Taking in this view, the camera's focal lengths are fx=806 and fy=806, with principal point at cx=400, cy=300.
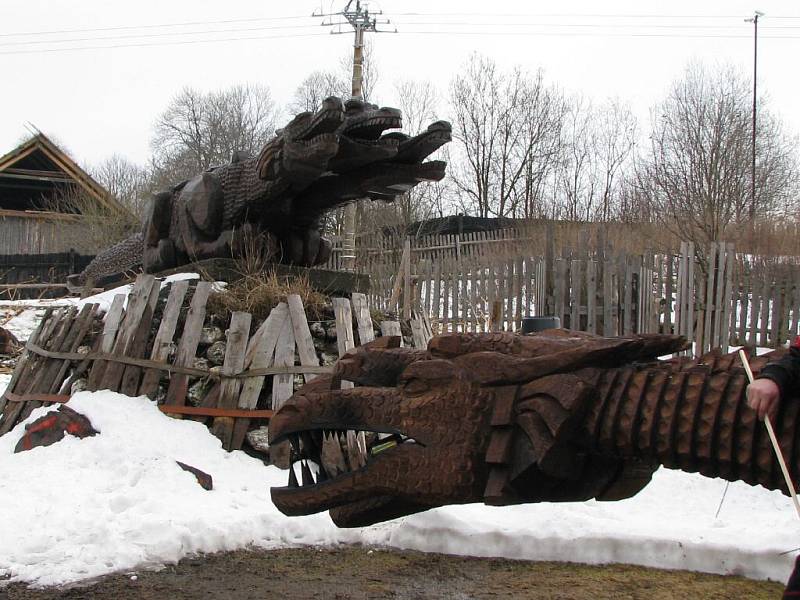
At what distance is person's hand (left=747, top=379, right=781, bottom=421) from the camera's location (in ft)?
5.91

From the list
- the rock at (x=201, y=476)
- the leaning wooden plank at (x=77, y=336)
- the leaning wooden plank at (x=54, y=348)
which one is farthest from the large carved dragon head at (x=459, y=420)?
the leaning wooden plank at (x=54, y=348)

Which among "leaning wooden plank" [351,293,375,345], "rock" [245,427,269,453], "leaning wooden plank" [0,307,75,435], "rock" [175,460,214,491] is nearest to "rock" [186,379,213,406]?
"rock" [245,427,269,453]

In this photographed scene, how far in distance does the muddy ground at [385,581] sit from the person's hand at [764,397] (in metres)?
2.64

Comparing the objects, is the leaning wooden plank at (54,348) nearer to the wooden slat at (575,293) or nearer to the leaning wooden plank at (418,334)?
the leaning wooden plank at (418,334)

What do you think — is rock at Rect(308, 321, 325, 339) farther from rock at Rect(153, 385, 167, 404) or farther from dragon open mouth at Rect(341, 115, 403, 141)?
dragon open mouth at Rect(341, 115, 403, 141)

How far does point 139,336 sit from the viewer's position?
708cm

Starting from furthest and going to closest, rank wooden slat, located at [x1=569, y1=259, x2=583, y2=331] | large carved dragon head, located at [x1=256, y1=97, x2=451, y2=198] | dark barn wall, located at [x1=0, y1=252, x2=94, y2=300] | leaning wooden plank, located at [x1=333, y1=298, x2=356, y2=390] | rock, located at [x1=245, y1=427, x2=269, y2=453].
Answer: dark barn wall, located at [x1=0, y1=252, x2=94, y2=300] < wooden slat, located at [x1=569, y1=259, x2=583, y2=331] < leaning wooden plank, located at [x1=333, y1=298, x2=356, y2=390] < rock, located at [x1=245, y1=427, x2=269, y2=453] < large carved dragon head, located at [x1=256, y1=97, x2=451, y2=198]

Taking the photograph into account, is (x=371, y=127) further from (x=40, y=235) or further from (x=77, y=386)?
(x=40, y=235)

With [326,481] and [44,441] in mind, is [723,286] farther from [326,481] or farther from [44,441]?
[326,481]

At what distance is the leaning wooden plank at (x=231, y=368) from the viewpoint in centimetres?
673

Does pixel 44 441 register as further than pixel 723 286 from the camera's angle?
No

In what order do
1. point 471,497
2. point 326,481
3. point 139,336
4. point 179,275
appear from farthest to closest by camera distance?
point 179,275 < point 139,336 < point 326,481 < point 471,497

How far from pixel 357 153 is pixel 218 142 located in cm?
3121

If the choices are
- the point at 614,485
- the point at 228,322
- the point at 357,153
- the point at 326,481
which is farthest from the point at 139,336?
the point at 614,485
